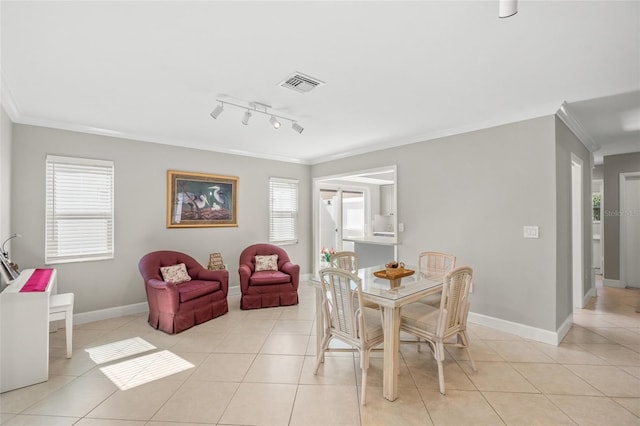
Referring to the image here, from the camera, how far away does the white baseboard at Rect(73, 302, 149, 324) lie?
153 inches

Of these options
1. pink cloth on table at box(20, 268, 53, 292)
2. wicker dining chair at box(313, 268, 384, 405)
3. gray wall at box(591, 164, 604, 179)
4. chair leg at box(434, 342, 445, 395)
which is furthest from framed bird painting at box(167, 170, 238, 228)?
gray wall at box(591, 164, 604, 179)

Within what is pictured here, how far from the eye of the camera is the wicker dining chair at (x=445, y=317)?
2340 mm

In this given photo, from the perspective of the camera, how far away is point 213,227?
5039mm

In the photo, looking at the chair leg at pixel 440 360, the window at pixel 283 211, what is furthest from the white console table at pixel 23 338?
the window at pixel 283 211

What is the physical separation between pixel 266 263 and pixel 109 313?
221 cm

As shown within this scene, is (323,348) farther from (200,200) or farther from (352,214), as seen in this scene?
(352,214)

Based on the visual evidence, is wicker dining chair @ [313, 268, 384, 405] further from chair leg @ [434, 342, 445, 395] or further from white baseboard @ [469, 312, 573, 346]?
white baseboard @ [469, 312, 573, 346]

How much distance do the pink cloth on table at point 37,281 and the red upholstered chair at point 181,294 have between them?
95 cm

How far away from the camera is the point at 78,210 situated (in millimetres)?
3889

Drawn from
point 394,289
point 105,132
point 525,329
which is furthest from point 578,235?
point 105,132

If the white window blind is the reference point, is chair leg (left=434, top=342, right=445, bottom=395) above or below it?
below

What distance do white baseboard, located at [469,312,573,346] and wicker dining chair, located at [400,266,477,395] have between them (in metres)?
1.20

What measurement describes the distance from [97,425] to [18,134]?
136 inches

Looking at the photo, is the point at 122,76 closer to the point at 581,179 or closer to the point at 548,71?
the point at 548,71
